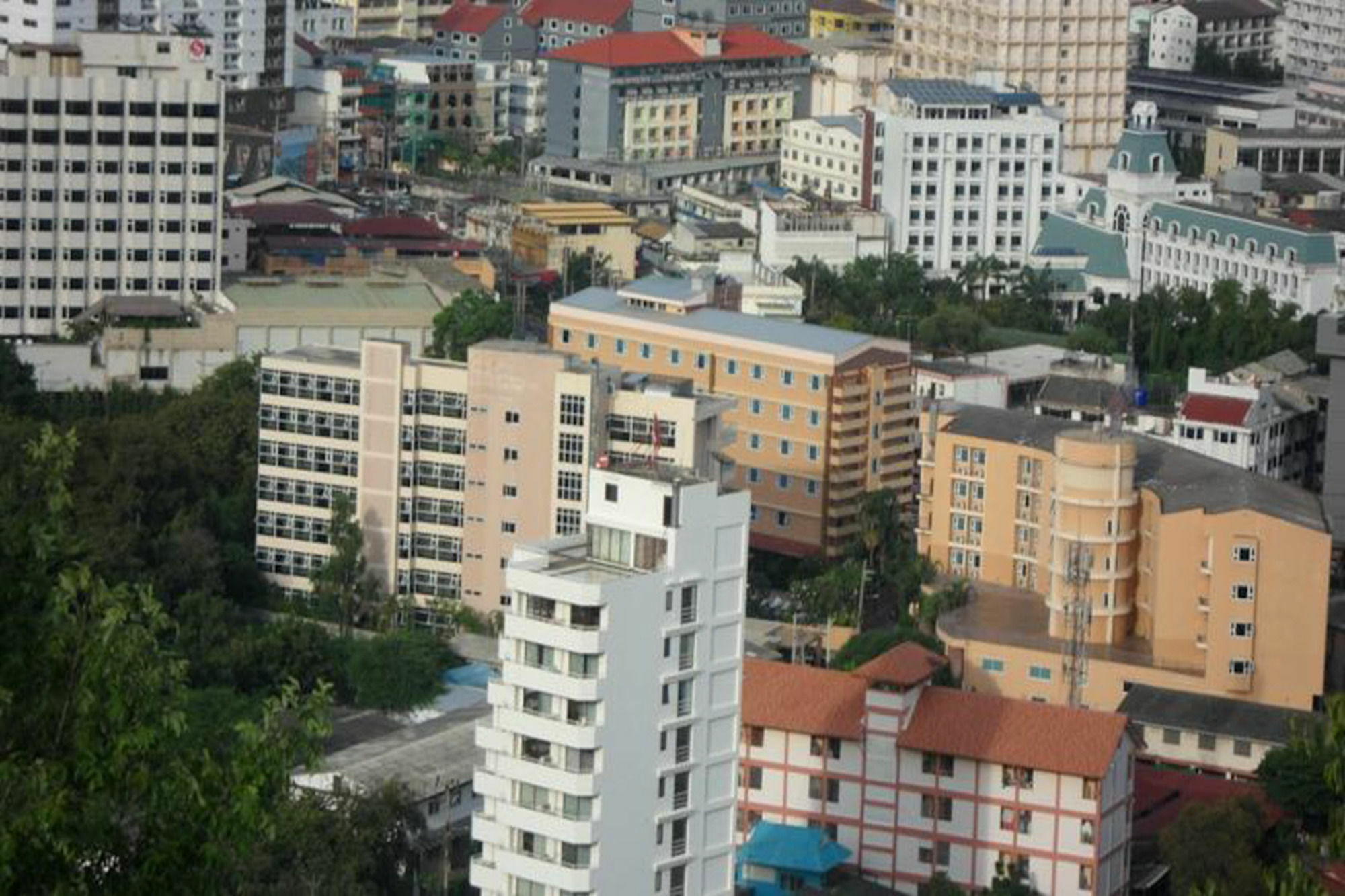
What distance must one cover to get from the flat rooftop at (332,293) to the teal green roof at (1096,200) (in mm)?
10609

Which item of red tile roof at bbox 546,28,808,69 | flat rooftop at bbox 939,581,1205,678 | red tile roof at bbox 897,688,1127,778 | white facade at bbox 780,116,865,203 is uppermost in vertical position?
red tile roof at bbox 546,28,808,69

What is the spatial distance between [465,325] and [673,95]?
1545cm

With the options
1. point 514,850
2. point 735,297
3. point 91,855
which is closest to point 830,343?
point 735,297

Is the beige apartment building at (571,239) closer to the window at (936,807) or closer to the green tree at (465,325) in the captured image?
the green tree at (465,325)

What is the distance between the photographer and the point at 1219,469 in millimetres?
34125

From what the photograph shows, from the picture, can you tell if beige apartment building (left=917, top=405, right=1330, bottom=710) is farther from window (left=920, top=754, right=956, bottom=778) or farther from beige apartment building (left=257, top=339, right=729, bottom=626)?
window (left=920, top=754, right=956, bottom=778)

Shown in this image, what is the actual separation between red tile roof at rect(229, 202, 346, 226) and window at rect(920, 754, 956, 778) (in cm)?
2166

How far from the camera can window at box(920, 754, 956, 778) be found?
92.2ft

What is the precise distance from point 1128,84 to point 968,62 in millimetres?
5316

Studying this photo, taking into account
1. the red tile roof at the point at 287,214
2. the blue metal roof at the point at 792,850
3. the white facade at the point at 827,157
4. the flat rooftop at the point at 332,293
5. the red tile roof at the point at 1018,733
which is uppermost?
→ the white facade at the point at 827,157

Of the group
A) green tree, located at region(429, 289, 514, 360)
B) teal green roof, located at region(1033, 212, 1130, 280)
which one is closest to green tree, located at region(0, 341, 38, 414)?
green tree, located at region(429, 289, 514, 360)

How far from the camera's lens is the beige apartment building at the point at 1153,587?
3231 cm

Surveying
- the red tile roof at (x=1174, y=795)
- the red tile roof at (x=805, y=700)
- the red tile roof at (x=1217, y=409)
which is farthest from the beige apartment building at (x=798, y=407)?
the red tile roof at (x=805, y=700)

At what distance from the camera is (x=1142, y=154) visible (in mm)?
51562
